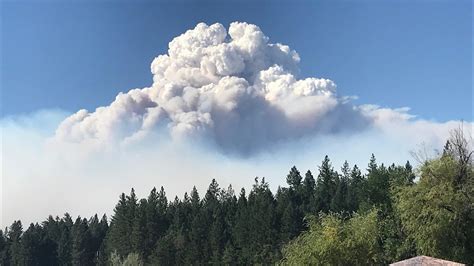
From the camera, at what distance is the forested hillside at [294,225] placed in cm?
4206

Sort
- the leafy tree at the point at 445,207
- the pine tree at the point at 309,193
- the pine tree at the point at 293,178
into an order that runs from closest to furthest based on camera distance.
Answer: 1. the leafy tree at the point at 445,207
2. the pine tree at the point at 309,193
3. the pine tree at the point at 293,178

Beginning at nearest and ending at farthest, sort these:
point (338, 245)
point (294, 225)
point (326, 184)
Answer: point (338, 245), point (294, 225), point (326, 184)

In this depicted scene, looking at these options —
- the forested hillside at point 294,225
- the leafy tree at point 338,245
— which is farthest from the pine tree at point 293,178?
the leafy tree at point 338,245

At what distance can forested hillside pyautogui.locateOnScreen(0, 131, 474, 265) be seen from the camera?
138ft

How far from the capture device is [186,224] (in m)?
107

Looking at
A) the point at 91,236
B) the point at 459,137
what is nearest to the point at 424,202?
the point at 459,137

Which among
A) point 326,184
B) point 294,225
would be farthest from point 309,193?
point 294,225

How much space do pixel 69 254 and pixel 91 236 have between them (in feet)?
18.7

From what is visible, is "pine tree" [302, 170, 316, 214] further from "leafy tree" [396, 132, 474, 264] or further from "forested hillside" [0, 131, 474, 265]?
"leafy tree" [396, 132, 474, 264]

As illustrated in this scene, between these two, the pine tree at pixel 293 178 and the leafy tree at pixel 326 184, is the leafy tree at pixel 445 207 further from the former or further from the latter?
the pine tree at pixel 293 178

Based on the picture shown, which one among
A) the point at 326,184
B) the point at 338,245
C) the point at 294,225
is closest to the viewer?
the point at 338,245

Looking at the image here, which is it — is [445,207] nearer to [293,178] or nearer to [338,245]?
[338,245]

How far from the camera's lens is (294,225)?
8800 cm

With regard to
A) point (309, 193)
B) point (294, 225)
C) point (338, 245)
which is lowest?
point (338, 245)
